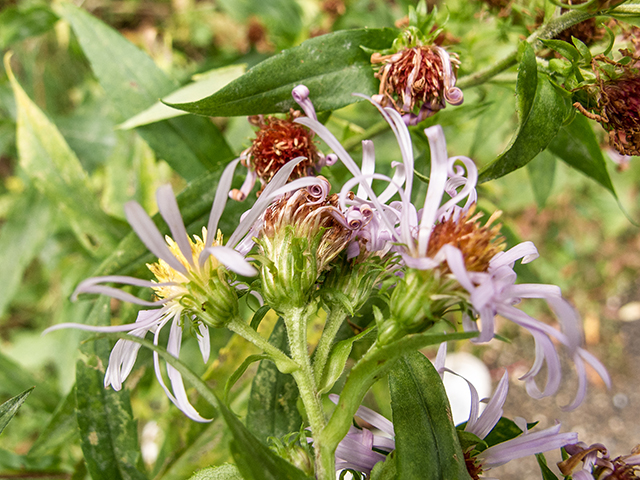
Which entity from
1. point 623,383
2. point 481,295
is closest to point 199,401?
Result: point 481,295

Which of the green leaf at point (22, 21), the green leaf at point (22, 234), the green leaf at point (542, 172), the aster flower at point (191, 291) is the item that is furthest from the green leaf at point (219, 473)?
the green leaf at point (22, 21)

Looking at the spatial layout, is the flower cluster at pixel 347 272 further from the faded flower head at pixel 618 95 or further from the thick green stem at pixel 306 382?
the faded flower head at pixel 618 95

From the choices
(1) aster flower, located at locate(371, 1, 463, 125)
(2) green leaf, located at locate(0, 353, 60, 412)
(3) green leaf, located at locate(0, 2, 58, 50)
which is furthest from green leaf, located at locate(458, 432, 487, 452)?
(3) green leaf, located at locate(0, 2, 58, 50)

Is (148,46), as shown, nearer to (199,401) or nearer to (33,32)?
(33,32)

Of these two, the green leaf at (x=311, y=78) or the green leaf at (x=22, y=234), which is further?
the green leaf at (x=22, y=234)

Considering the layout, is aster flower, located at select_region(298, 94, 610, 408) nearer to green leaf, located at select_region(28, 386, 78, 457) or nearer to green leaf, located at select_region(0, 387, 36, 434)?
green leaf, located at select_region(0, 387, 36, 434)

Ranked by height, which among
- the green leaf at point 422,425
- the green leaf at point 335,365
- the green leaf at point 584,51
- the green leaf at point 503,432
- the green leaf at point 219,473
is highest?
the green leaf at point 584,51
